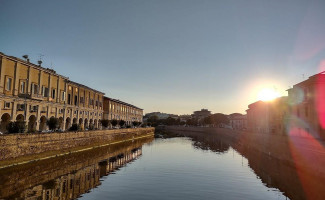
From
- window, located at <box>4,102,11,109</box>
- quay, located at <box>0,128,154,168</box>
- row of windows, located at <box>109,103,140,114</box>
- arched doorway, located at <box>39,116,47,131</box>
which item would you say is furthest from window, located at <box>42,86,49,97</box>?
row of windows, located at <box>109,103,140,114</box>

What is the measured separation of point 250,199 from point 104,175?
15.7 m

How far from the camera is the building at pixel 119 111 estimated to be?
254 ft

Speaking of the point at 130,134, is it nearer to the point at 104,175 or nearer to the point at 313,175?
the point at 104,175

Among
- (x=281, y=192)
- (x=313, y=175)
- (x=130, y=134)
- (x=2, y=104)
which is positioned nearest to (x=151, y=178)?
(x=281, y=192)

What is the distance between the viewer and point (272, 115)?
72562 mm

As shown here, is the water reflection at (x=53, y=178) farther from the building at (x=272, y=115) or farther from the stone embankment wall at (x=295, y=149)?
the building at (x=272, y=115)

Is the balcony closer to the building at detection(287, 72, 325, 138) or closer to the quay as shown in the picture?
the quay

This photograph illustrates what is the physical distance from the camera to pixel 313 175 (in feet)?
93.7

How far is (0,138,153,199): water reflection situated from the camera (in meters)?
19.8

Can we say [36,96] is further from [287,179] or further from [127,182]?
[287,179]

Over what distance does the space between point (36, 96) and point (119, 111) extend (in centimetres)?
4886

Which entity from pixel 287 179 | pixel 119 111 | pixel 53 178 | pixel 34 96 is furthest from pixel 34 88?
pixel 119 111

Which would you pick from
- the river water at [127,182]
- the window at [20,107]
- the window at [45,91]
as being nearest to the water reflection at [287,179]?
the river water at [127,182]

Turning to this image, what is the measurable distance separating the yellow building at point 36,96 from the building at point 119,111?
48.9 ft
